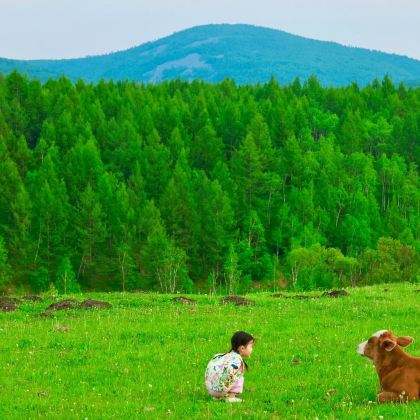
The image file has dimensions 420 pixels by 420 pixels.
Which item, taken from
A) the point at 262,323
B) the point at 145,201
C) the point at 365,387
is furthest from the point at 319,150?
the point at 365,387

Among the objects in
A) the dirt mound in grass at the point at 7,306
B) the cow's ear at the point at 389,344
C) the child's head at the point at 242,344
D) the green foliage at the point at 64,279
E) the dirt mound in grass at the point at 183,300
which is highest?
the cow's ear at the point at 389,344

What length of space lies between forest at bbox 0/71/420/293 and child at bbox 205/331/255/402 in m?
71.8

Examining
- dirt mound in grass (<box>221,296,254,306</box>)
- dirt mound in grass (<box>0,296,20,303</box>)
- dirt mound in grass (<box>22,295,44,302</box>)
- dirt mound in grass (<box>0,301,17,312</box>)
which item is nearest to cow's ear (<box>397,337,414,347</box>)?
dirt mound in grass (<box>221,296,254,306</box>)

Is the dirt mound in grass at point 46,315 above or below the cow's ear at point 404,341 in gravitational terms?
below

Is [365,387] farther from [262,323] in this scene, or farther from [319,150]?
[319,150]

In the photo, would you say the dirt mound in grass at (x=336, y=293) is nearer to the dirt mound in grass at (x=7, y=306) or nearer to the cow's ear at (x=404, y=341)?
the dirt mound in grass at (x=7, y=306)

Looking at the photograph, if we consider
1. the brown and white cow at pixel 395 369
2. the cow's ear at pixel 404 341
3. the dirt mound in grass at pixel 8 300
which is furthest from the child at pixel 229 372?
the dirt mound in grass at pixel 8 300

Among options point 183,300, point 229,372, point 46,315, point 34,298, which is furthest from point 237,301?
point 229,372

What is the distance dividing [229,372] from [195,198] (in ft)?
319

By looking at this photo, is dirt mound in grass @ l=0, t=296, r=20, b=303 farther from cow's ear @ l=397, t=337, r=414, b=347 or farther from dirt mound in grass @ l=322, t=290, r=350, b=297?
cow's ear @ l=397, t=337, r=414, b=347

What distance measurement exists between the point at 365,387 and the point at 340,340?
20.8 feet

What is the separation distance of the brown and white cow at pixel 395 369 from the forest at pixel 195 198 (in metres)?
72.9

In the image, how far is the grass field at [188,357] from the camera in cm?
1396

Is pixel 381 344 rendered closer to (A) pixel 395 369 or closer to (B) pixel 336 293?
(A) pixel 395 369
